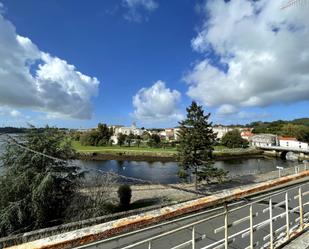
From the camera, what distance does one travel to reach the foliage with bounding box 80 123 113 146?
125 meters

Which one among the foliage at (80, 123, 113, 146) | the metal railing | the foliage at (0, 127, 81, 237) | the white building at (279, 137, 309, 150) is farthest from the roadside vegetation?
the foliage at (80, 123, 113, 146)

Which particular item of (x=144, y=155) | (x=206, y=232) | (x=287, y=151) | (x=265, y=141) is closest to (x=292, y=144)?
(x=287, y=151)

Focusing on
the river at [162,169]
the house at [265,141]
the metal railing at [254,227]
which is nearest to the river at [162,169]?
the river at [162,169]

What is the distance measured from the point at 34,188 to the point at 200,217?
16.0 metres

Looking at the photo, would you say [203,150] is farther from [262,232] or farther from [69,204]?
[262,232]

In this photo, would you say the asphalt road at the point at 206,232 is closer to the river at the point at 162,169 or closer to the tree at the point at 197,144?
the tree at the point at 197,144

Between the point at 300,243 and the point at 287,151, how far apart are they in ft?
331

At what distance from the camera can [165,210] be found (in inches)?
84.4

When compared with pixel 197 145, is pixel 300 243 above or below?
below

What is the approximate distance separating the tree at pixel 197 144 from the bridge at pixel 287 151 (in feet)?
215

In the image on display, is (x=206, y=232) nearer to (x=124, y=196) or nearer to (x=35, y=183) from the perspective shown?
(x=35, y=183)

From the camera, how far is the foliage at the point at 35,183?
634 inches

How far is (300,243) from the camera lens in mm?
3178

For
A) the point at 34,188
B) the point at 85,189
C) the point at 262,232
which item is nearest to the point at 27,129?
the point at 34,188
